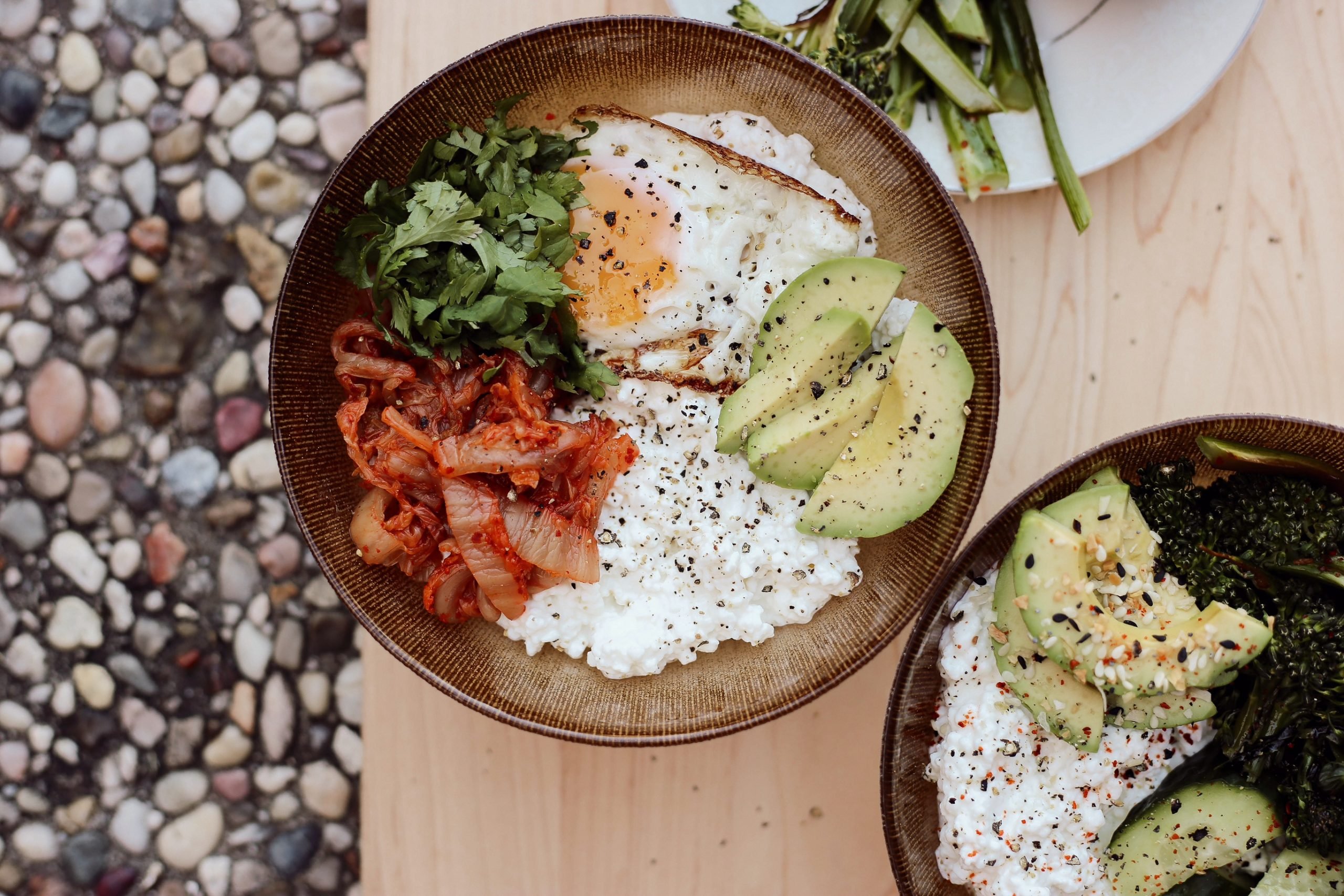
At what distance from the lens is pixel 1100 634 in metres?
1.92

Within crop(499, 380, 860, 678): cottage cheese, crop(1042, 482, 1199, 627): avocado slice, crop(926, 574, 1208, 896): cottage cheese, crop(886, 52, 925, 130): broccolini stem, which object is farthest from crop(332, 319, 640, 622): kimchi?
crop(886, 52, 925, 130): broccolini stem

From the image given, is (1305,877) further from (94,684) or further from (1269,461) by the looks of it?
→ (94,684)

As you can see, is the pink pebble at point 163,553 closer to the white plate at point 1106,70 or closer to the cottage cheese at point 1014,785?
the white plate at point 1106,70

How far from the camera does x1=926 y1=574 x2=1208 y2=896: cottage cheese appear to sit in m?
2.06

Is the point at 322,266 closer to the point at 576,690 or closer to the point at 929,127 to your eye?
the point at 576,690

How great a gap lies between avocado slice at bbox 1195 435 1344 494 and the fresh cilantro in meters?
1.26

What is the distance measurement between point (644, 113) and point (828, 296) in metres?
0.62

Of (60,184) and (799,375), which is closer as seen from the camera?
(799,375)

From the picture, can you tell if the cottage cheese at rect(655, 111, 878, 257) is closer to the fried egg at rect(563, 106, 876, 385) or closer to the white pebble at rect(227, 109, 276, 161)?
the fried egg at rect(563, 106, 876, 385)

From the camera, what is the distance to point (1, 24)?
9.81 feet

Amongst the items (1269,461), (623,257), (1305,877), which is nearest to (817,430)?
(623,257)

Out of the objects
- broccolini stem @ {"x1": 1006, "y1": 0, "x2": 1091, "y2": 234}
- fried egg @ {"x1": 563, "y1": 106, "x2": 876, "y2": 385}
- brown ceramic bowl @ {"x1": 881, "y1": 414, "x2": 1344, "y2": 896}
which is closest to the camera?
brown ceramic bowl @ {"x1": 881, "y1": 414, "x2": 1344, "y2": 896}

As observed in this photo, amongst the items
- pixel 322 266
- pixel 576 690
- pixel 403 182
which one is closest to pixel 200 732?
pixel 576 690

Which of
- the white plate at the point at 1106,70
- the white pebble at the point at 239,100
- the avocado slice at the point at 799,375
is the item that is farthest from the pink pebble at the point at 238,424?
the white plate at the point at 1106,70
